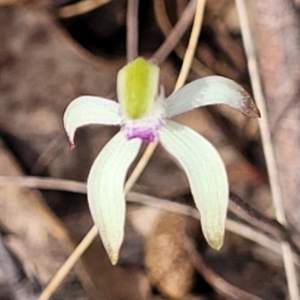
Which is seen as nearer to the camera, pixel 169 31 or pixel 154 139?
pixel 154 139

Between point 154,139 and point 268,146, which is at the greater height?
point 154,139

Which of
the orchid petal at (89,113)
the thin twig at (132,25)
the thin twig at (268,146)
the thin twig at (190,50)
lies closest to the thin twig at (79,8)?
the thin twig at (132,25)

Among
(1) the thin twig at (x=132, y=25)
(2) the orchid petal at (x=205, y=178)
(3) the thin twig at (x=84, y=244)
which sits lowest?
(3) the thin twig at (x=84, y=244)

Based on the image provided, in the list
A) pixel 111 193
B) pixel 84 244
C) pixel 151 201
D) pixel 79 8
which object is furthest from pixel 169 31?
pixel 111 193

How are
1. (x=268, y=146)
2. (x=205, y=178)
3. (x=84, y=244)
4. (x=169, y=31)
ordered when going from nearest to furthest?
(x=205, y=178)
(x=268, y=146)
(x=84, y=244)
(x=169, y=31)

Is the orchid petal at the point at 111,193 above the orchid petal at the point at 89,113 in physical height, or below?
below

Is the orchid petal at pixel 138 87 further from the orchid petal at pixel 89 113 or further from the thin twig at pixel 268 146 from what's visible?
the thin twig at pixel 268 146

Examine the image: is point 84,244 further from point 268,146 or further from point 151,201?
point 268,146
